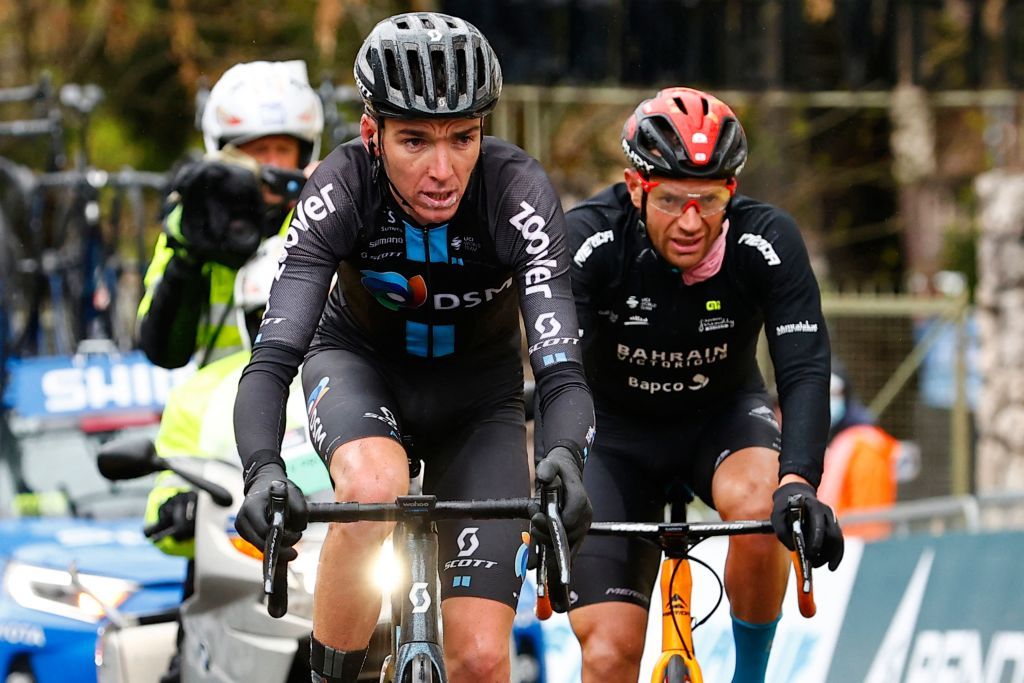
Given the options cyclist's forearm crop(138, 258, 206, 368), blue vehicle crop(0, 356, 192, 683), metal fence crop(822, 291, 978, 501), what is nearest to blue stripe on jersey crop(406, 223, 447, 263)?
cyclist's forearm crop(138, 258, 206, 368)

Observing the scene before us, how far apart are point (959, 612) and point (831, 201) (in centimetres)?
1359

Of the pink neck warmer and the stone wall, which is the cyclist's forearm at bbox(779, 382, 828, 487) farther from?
the stone wall

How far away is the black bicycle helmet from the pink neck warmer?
3.92 ft

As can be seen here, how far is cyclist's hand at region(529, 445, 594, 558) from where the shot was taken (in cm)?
443

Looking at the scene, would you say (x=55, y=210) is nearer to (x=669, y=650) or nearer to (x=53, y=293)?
(x=53, y=293)

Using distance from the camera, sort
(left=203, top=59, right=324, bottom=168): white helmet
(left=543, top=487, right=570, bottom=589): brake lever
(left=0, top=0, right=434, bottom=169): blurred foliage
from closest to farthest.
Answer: (left=543, top=487, right=570, bottom=589): brake lever, (left=203, top=59, right=324, bottom=168): white helmet, (left=0, top=0, right=434, bottom=169): blurred foliage

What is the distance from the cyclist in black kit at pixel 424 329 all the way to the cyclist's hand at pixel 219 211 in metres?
1.55

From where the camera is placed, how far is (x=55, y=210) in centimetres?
1786

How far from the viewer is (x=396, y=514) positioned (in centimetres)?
448

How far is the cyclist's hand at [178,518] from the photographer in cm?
629

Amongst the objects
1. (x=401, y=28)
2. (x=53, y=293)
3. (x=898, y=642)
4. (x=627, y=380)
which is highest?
(x=401, y=28)

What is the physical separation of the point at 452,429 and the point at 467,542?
1.51 feet

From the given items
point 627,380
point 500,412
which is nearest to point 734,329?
point 627,380

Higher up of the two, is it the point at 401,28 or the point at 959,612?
the point at 401,28
